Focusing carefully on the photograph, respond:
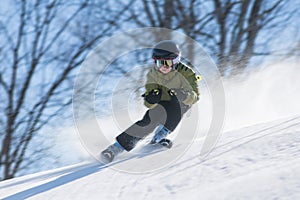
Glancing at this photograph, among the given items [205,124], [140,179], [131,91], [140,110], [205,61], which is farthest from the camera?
[205,61]

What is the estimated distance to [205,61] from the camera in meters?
6.57

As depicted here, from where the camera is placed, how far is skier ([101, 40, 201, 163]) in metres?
2.81

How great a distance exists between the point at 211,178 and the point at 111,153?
1.20 metres

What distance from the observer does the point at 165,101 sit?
2928 mm

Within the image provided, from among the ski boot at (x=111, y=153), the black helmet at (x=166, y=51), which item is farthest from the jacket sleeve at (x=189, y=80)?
the ski boot at (x=111, y=153)

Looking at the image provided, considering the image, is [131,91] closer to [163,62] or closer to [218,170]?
[163,62]

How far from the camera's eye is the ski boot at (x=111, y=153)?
266 cm

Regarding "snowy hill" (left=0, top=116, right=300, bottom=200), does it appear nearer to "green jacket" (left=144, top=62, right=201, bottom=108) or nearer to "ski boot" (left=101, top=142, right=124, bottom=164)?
"ski boot" (left=101, top=142, right=124, bottom=164)

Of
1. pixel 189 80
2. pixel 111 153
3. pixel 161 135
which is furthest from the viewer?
pixel 189 80

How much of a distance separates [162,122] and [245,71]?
14.0ft

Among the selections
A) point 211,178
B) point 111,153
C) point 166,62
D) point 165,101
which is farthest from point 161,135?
point 211,178

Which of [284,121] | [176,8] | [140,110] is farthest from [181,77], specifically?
[176,8]

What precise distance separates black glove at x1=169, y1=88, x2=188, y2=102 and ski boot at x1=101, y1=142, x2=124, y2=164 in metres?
0.60

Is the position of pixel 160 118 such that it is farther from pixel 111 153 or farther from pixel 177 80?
pixel 111 153
